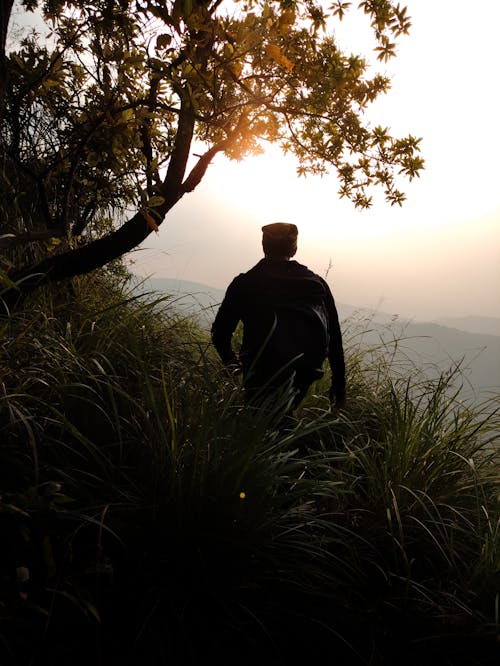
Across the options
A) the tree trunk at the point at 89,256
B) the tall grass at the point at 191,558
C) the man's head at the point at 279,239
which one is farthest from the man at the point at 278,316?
the tree trunk at the point at 89,256

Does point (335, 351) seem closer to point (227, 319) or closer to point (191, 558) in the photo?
point (227, 319)

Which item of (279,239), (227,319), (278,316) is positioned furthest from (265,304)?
(279,239)

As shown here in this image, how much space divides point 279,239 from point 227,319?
54 centimetres

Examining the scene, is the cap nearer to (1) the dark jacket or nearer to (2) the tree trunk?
(1) the dark jacket

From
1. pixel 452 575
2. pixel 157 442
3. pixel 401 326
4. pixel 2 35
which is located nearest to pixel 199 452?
pixel 157 442

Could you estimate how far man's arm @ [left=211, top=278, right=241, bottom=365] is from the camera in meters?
2.48

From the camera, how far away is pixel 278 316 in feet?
7.82

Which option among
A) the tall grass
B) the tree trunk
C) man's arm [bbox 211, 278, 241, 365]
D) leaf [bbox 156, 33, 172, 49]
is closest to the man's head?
man's arm [bbox 211, 278, 241, 365]

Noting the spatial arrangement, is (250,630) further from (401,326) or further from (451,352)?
(401,326)

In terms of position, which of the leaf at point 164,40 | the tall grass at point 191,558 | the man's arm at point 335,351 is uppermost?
the leaf at point 164,40

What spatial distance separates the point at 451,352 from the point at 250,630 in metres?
3.20

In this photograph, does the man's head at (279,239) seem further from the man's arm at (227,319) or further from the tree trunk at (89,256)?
the tree trunk at (89,256)

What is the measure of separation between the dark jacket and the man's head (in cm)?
5

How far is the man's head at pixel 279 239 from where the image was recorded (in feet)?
8.11
